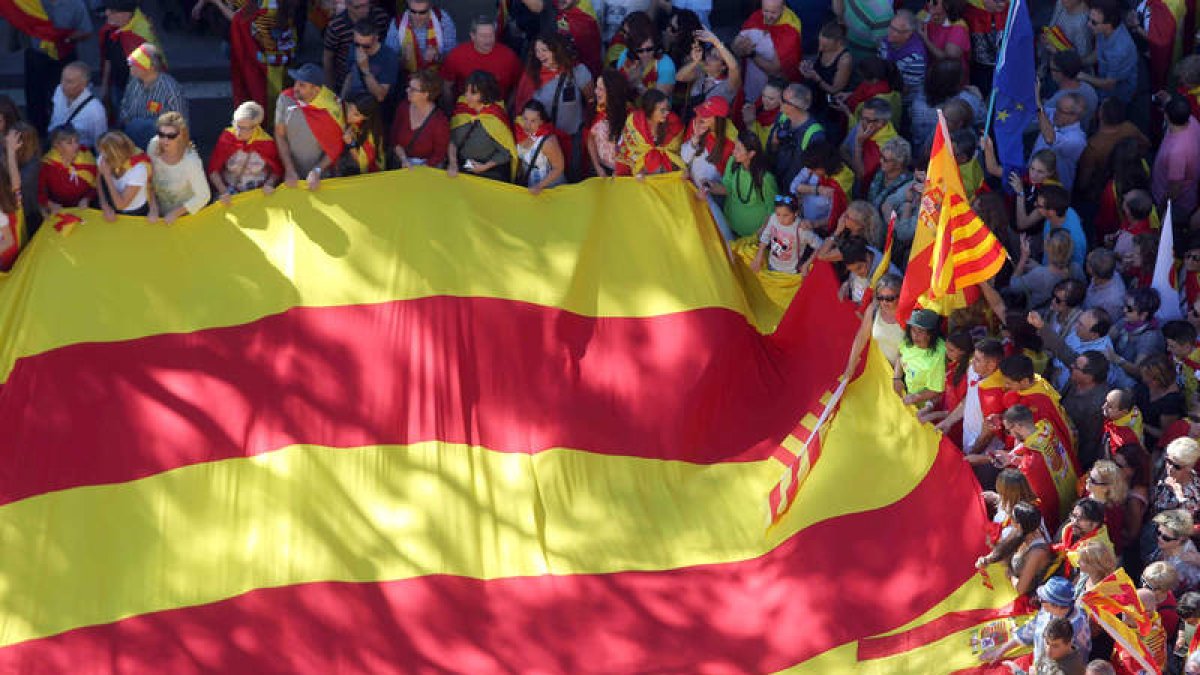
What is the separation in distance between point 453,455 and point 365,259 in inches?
53.8

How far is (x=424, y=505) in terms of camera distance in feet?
38.3

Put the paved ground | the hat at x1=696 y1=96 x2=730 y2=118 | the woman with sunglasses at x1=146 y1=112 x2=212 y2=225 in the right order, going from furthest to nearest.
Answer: the paved ground
the hat at x1=696 y1=96 x2=730 y2=118
the woman with sunglasses at x1=146 y1=112 x2=212 y2=225

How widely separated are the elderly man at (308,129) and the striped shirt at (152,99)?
73 centimetres

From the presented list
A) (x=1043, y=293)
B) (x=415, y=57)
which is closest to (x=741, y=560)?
(x=1043, y=293)

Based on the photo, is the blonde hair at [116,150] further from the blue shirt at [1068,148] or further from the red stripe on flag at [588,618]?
the blue shirt at [1068,148]

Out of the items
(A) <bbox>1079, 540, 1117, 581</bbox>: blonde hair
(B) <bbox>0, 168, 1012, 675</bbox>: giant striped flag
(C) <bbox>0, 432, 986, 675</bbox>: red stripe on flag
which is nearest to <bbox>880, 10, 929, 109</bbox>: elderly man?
(B) <bbox>0, 168, 1012, 675</bbox>: giant striped flag

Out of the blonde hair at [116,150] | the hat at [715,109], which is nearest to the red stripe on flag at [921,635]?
the hat at [715,109]

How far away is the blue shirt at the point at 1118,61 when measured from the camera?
542 inches

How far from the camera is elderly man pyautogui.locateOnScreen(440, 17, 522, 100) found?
13.8 meters

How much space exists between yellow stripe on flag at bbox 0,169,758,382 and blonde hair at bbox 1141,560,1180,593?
10.2 feet

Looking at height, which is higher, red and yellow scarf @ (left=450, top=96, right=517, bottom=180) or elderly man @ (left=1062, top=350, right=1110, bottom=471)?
red and yellow scarf @ (left=450, top=96, right=517, bottom=180)

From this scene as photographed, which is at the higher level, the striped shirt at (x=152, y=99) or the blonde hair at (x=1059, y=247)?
the blonde hair at (x=1059, y=247)

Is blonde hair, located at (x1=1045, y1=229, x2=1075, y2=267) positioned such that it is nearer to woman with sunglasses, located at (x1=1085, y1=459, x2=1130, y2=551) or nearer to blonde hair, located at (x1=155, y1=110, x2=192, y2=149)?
woman with sunglasses, located at (x1=1085, y1=459, x2=1130, y2=551)

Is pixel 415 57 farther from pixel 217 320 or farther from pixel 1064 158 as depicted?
pixel 1064 158
